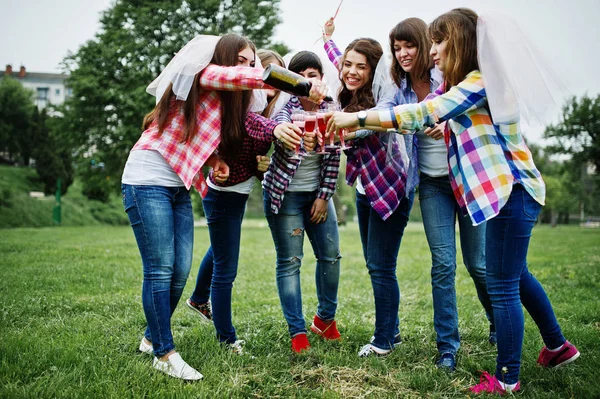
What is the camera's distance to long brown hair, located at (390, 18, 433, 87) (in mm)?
3449

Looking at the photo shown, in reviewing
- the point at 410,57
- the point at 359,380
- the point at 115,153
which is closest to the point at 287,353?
the point at 359,380

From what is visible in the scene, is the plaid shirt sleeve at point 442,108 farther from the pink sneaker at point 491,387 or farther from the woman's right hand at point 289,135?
the pink sneaker at point 491,387

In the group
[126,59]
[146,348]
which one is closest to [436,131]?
[146,348]

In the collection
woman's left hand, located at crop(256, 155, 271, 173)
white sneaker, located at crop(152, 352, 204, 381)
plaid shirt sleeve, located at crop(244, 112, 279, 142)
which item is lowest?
white sneaker, located at crop(152, 352, 204, 381)

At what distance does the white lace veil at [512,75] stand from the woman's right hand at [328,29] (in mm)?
1836

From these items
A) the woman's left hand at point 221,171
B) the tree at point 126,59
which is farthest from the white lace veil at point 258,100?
the tree at point 126,59

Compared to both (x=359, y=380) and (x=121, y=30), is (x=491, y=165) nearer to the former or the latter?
(x=359, y=380)

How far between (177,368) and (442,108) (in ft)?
7.31

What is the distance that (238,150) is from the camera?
3508mm

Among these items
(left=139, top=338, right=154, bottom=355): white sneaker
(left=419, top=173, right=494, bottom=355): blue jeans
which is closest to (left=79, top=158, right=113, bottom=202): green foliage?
(left=139, top=338, right=154, bottom=355): white sneaker

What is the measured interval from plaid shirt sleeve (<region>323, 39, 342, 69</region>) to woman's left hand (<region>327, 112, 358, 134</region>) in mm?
1180

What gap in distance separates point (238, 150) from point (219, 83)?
55 centimetres

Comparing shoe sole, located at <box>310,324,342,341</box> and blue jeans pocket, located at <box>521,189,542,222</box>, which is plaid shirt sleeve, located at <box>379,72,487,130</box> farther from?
shoe sole, located at <box>310,324,342,341</box>

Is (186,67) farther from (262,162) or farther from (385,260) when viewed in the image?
(385,260)
